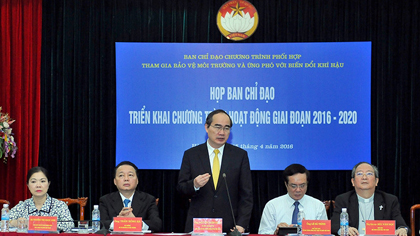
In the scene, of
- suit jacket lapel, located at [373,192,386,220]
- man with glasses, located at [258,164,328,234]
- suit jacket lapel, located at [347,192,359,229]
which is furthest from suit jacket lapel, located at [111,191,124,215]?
suit jacket lapel, located at [373,192,386,220]

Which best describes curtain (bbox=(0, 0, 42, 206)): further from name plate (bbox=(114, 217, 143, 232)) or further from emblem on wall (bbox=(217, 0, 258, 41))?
name plate (bbox=(114, 217, 143, 232))

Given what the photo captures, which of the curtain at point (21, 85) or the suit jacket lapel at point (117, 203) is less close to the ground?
the curtain at point (21, 85)

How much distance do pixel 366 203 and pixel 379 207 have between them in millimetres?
86

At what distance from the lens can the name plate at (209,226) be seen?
8.75 feet

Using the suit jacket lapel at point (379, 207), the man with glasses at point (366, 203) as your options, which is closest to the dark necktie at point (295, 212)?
the man with glasses at point (366, 203)

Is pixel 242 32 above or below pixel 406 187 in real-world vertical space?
above

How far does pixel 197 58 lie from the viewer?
453 cm

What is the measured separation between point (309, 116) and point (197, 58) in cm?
119

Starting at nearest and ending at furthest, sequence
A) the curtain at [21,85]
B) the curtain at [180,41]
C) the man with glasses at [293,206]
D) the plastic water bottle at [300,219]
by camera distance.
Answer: the plastic water bottle at [300,219] → the man with glasses at [293,206] → the curtain at [180,41] → the curtain at [21,85]

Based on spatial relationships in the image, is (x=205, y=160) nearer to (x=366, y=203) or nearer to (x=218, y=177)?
(x=218, y=177)

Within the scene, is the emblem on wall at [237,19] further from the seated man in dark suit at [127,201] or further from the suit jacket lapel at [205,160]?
the seated man in dark suit at [127,201]

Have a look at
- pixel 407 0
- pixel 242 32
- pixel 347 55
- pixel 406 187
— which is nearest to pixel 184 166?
pixel 242 32

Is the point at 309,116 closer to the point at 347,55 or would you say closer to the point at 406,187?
the point at 347,55

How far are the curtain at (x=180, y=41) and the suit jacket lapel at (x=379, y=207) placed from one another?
4.49 ft
